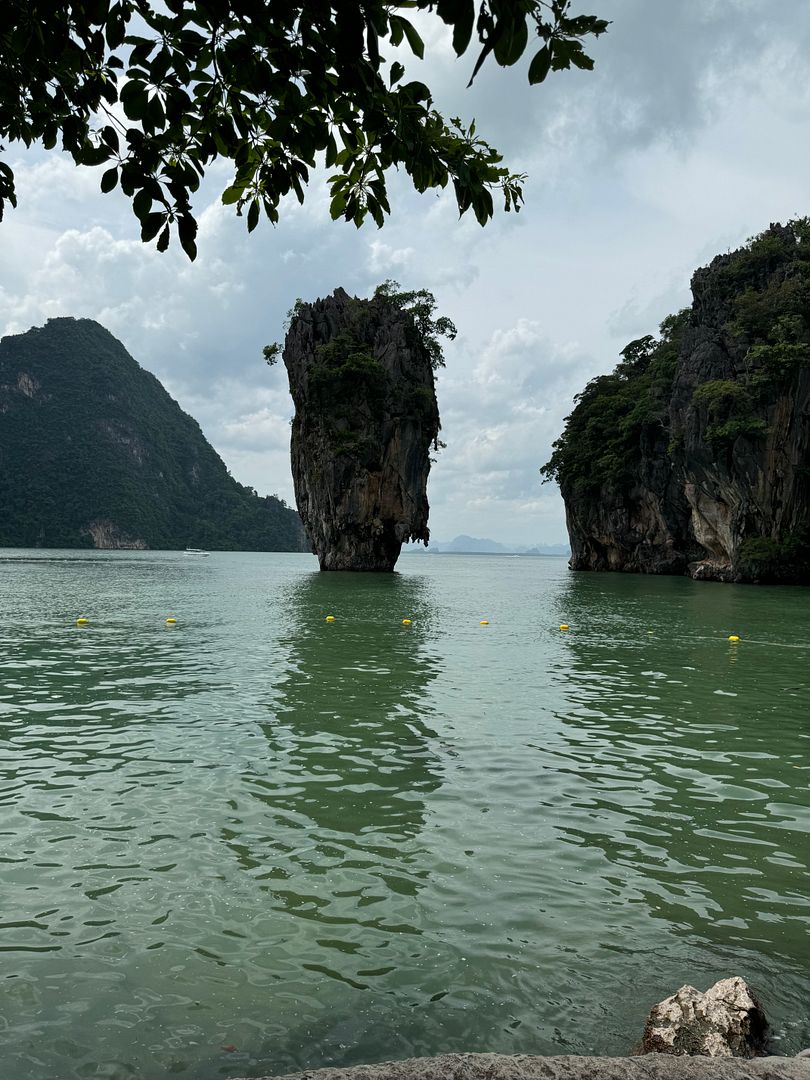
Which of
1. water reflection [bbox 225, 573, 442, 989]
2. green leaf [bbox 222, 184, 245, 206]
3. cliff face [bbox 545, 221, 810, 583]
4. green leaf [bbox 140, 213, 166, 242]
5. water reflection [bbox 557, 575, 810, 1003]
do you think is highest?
cliff face [bbox 545, 221, 810, 583]

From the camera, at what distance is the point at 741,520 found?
49.8 m

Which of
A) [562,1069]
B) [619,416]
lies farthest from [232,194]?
[619,416]

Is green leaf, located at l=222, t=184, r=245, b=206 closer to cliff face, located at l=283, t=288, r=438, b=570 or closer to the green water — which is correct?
the green water

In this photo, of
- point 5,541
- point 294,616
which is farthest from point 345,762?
point 5,541

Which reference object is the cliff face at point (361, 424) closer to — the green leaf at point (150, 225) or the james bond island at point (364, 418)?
the james bond island at point (364, 418)

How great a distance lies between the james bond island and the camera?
5747 cm

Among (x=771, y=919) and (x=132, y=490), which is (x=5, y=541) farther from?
(x=771, y=919)

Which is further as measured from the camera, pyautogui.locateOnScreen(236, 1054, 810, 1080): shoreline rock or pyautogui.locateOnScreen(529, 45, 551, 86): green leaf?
pyautogui.locateOnScreen(529, 45, 551, 86): green leaf

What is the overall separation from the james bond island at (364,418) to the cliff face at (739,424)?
64.9 feet

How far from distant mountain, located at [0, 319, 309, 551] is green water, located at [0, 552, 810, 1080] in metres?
146

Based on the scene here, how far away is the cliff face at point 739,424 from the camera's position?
46.0m

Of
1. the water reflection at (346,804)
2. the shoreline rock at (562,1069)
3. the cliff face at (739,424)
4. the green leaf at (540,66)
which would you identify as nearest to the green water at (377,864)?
the water reflection at (346,804)

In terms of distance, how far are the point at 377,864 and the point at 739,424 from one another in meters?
47.1

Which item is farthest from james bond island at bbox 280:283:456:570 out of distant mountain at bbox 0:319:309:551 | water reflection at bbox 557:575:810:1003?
distant mountain at bbox 0:319:309:551
